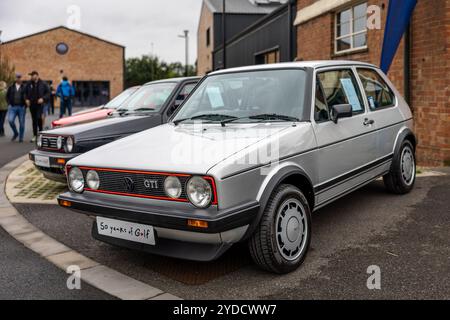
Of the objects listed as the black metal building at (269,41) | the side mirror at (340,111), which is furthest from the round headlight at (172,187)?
the black metal building at (269,41)

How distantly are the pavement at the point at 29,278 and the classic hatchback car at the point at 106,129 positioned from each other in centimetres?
177

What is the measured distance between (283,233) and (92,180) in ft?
5.15

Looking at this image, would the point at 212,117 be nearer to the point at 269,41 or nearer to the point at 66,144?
the point at 66,144

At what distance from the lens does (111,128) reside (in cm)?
665

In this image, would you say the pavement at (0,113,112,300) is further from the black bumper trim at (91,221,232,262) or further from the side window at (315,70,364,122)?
the side window at (315,70,364,122)

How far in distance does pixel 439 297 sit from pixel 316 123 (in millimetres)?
1727

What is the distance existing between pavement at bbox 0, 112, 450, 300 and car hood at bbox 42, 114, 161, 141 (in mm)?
1347

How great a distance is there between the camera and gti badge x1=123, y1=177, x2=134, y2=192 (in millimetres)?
3643

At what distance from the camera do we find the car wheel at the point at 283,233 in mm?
3537

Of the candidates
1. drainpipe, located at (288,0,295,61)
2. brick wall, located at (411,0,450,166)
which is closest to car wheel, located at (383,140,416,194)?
brick wall, located at (411,0,450,166)

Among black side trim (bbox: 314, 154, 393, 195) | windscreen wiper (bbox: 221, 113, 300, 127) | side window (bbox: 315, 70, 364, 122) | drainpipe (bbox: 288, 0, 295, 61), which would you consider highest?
drainpipe (bbox: 288, 0, 295, 61)

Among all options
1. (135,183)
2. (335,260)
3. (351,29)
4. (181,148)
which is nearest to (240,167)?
(181,148)

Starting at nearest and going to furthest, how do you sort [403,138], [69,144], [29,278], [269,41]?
[29,278]
[403,138]
[69,144]
[269,41]

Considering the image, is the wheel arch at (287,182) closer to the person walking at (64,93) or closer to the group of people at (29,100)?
the group of people at (29,100)
